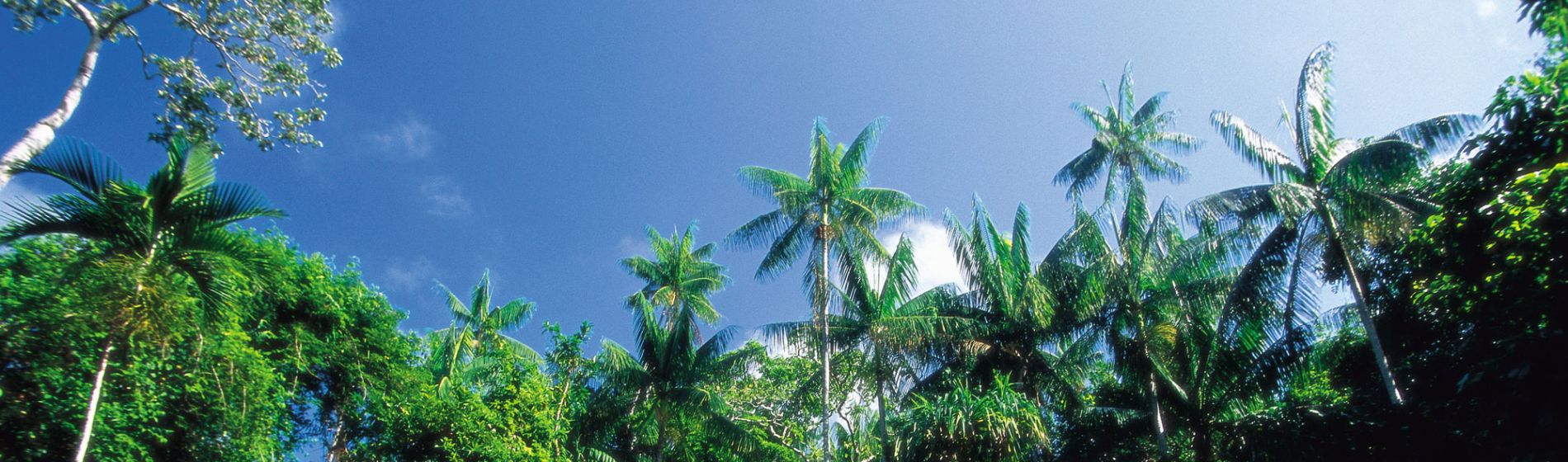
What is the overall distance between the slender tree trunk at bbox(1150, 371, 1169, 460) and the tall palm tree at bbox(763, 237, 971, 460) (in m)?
4.35

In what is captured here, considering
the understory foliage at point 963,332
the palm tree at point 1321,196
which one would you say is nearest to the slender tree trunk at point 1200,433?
the understory foliage at point 963,332

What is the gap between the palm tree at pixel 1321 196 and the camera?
1357 centimetres

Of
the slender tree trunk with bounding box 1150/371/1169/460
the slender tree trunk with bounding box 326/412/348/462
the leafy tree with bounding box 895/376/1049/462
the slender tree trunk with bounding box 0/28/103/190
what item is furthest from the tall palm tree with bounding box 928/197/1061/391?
the slender tree trunk with bounding box 0/28/103/190

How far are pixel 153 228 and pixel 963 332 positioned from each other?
51.5 feet

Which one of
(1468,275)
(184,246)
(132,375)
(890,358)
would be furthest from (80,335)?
(1468,275)

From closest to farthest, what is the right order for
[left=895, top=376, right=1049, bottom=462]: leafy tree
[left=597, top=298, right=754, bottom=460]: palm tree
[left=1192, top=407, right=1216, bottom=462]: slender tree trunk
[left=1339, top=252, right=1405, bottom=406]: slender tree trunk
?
[left=1339, top=252, right=1405, bottom=406]: slender tree trunk < [left=895, top=376, right=1049, bottom=462]: leafy tree < [left=1192, top=407, right=1216, bottom=462]: slender tree trunk < [left=597, top=298, right=754, bottom=460]: palm tree

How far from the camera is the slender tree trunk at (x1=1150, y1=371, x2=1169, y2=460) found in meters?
16.8

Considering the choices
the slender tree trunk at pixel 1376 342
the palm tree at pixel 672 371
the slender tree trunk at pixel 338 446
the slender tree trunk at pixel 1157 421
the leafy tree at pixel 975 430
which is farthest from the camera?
the palm tree at pixel 672 371

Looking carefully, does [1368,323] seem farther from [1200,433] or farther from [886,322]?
[886,322]

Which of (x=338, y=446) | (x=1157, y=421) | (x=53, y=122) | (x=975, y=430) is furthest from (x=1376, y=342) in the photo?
(x=338, y=446)

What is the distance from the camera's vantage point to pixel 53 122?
7.45 m

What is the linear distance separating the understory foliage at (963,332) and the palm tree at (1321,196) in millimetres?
56

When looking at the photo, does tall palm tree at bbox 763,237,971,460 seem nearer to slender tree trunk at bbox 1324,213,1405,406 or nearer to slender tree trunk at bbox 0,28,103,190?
slender tree trunk at bbox 1324,213,1405,406

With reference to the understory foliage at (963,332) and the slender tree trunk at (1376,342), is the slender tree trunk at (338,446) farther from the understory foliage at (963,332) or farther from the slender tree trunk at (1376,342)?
the slender tree trunk at (1376,342)
